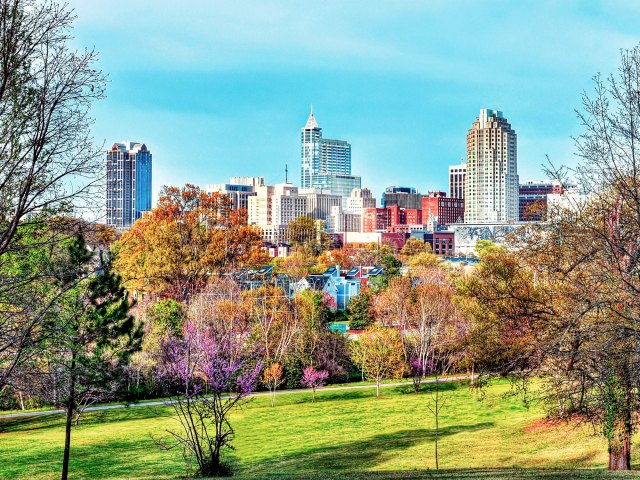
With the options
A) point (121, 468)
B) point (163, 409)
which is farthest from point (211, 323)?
point (121, 468)

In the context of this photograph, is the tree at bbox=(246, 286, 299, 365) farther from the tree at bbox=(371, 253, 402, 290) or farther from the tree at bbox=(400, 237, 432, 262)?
the tree at bbox=(400, 237, 432, 262)

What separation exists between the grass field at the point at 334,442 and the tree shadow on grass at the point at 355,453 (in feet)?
0.11

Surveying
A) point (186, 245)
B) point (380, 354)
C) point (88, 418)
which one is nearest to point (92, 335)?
point (88, 418)

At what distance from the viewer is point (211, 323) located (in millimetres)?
37594

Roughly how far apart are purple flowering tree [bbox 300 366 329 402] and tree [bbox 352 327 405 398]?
2.06 meters

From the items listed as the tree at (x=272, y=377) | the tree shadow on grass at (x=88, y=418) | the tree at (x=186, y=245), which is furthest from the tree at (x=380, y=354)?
the tree at (x=186, y=245)

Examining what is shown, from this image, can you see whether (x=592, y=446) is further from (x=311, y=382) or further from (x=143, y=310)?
(x=143, y=310)

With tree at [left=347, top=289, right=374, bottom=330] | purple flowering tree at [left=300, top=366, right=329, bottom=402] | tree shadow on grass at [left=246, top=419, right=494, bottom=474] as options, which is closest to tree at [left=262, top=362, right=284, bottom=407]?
purple flowering tree at [left=300, top=366, right=329, bottom=402]

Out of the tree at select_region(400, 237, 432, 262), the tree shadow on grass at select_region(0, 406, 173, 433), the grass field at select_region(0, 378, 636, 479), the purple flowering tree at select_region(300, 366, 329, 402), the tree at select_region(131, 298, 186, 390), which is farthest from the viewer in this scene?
the tree at select_region(400, 237, 432, 262)

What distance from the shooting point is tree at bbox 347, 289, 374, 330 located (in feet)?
180

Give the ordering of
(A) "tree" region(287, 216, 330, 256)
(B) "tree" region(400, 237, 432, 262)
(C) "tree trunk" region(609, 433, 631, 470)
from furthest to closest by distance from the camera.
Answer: (A) "tree" region(287, 216, 330, 256) → (B) "tree" region(400, 237, 432, 262) → (C) "tree trunk" region(609, 433, 631, 470)

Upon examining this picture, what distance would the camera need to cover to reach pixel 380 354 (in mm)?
40250

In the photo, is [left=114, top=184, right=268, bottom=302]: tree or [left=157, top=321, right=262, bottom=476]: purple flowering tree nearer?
[left=157, top=321, right=262, bottom=476]: purple flowering tree

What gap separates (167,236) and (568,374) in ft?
126
